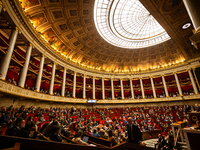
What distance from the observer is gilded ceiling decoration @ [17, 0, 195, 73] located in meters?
11.6

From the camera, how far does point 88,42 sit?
19.5 metres

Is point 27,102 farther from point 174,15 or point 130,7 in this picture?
point 130,7

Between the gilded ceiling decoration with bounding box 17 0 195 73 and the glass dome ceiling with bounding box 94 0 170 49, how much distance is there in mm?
1173

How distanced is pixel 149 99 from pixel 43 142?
84.2ft

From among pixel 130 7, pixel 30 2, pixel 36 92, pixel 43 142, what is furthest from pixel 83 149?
pixel 130 7

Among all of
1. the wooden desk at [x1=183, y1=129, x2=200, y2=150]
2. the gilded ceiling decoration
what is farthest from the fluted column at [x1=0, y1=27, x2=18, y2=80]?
the wooden desk at [x1=183, y1=129, x2=200, y2=150]

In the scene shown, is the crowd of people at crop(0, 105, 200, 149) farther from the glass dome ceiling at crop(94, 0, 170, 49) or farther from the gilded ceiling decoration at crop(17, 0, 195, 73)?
the glass dome ceiling at crop(94, 0, 170, 49)

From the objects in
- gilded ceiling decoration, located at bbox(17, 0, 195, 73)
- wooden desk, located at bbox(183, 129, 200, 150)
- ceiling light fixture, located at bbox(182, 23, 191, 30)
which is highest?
gilded ceiling decoration, located at bbox(17, 0, 195, 73)

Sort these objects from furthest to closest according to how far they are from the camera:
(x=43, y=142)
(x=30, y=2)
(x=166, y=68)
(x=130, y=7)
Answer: (x=166, y=68), (x=130, y=7), (x=30, y=2), (x=43, y=142)

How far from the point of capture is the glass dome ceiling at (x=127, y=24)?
15.8 meters

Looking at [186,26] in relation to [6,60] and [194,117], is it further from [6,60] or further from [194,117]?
[6,60]

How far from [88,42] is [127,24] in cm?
841

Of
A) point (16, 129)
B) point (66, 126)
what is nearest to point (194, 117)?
point (66, 126)

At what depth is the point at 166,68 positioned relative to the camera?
24344mm
